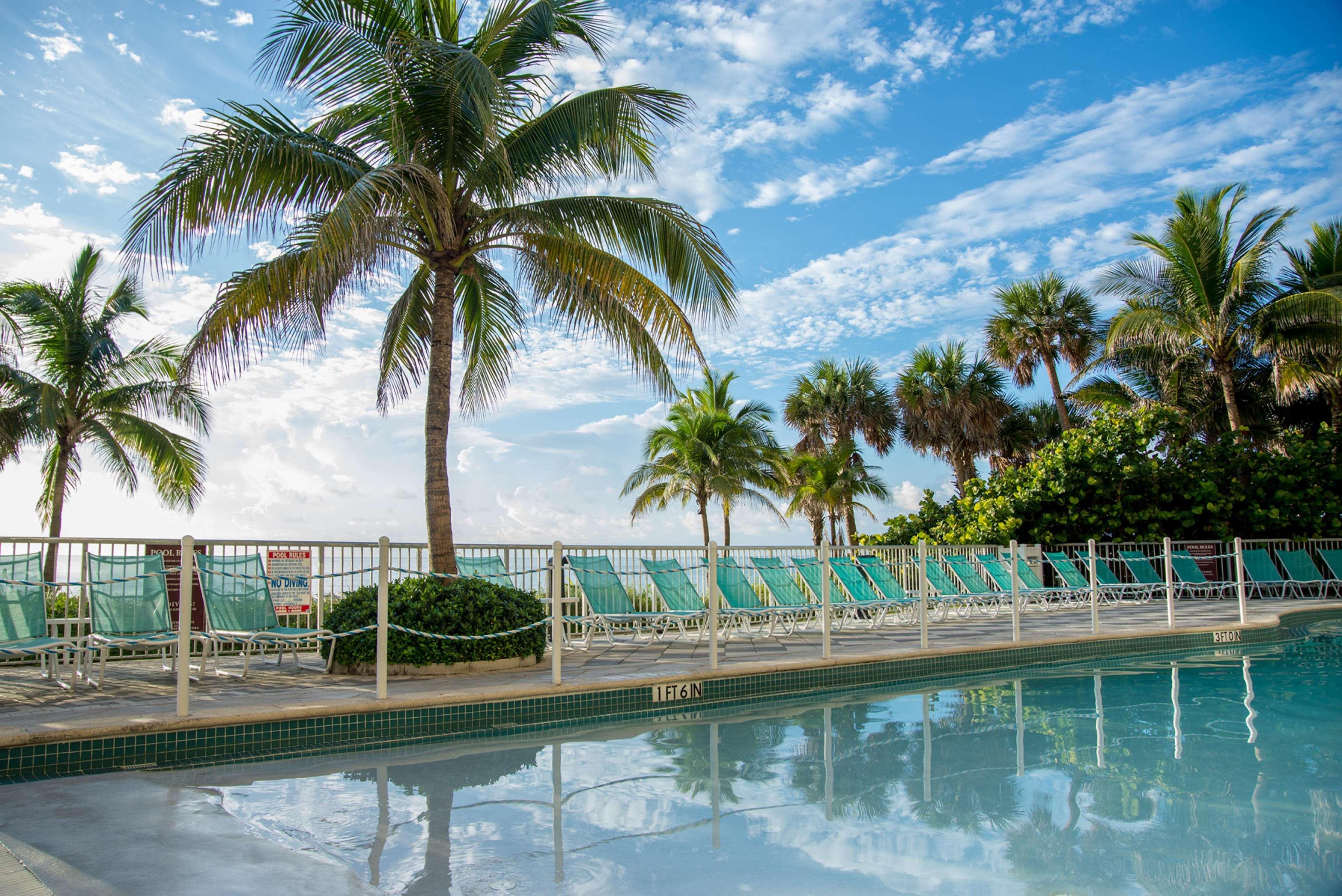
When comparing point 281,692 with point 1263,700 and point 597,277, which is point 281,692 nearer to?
point 597,277

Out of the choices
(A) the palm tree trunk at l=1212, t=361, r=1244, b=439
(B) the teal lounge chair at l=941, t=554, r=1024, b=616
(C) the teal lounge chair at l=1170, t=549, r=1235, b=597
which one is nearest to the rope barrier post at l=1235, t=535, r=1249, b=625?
(C) the teal lounge chair at l=1170, t=549, r=1235, b=597

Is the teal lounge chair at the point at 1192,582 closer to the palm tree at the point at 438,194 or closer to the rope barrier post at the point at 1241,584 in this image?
the rope barrier post at the point at 1241,584

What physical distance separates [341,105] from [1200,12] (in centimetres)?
1063

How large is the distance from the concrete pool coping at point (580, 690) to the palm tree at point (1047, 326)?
53.7 ft

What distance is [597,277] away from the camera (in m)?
8.95

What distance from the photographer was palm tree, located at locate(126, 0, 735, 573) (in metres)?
7.83

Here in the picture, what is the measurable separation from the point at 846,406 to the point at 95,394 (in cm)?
2251

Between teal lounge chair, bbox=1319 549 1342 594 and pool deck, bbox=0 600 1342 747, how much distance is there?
802 centimetres

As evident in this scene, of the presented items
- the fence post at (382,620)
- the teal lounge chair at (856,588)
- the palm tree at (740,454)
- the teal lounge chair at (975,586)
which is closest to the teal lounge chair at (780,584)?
the teal lounge chair at (856,588)

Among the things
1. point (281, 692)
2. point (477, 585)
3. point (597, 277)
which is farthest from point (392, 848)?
point (597, 277)

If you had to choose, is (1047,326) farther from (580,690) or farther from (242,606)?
(242,606)

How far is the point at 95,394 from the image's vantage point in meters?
17.4

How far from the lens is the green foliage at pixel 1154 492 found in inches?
776

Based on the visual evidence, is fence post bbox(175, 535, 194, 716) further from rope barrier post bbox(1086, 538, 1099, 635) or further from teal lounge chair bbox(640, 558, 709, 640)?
rope barrier post bbox(1086, 538, 1099, 635)
